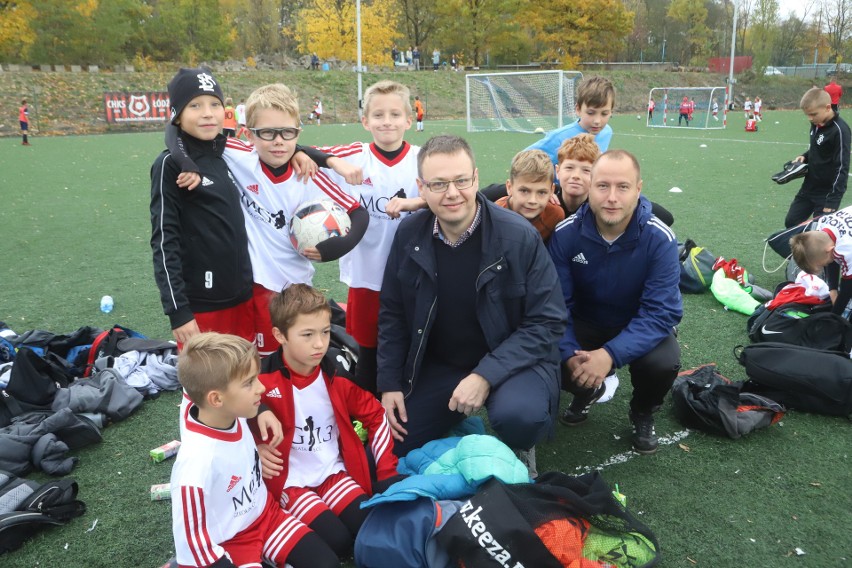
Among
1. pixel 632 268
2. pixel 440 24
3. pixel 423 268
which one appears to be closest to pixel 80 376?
pixel 423 268

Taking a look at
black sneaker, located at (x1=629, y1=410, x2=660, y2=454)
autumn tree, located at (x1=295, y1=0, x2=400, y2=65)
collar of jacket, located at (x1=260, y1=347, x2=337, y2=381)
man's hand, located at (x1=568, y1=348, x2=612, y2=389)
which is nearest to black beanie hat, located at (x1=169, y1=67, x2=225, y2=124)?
collar of jacket, located at (x1=260, y1=347, x2=337, y2=381)

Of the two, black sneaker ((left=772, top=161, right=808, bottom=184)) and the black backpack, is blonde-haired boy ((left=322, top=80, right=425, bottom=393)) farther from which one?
black sneaker ((left=772, top=161, right=808, bottom=184))

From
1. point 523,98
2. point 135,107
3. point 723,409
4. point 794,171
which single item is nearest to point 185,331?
point 723,409

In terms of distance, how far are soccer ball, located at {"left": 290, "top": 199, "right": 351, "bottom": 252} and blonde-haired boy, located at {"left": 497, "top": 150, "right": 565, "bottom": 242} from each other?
995mm

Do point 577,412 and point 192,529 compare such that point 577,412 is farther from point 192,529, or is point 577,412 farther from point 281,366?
point 192,529

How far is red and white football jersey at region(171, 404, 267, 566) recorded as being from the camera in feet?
7.09

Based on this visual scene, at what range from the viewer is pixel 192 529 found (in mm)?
2158

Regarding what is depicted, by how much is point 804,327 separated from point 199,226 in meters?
3.88

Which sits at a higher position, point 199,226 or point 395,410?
point 199,226

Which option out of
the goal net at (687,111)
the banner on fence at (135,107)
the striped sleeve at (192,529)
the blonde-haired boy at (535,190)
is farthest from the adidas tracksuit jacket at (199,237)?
the banner on fence at (135,107)

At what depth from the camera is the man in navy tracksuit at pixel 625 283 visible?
10.3 ft

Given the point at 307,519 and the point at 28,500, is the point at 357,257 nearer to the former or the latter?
the point at 307,519

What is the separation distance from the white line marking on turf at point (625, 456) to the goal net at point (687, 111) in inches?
1068

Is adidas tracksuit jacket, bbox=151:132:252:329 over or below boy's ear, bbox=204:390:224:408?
over
